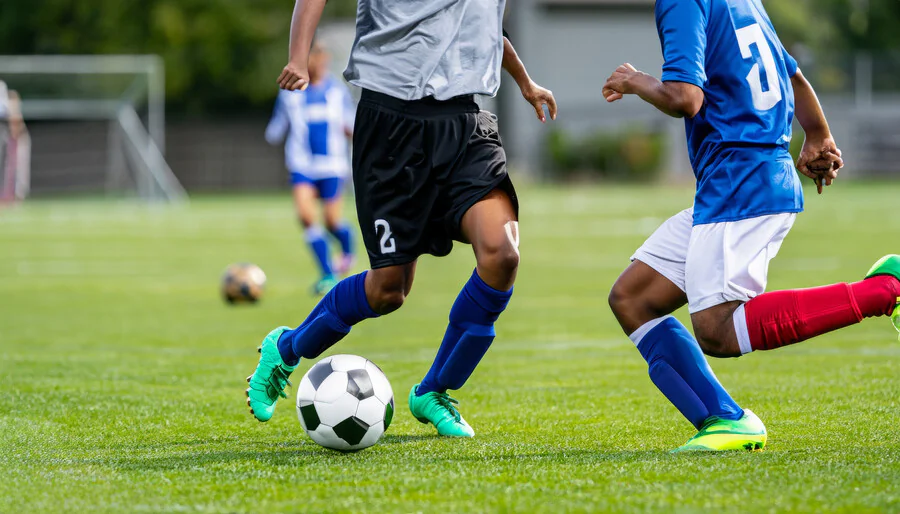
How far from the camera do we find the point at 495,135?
4941 millimetres

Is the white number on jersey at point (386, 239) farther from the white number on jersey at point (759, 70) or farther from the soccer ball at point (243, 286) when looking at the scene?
the soccer ball at point (243, 286)

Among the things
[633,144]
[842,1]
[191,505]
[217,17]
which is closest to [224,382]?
[191,505]

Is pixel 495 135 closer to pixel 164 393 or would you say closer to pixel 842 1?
pixel 164 393

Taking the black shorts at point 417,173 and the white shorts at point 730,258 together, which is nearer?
the white shorts at point 730,258

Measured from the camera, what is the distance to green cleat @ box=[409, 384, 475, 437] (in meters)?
4.82

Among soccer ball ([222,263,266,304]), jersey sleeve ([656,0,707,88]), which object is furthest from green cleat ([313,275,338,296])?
jersey sleeve ([656,0,707,88])

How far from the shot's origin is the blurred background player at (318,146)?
12320mm

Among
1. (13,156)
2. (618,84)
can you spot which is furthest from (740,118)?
(13,156)

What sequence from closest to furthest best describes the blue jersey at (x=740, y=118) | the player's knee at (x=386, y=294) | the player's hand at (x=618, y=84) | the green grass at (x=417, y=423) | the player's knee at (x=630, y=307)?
1. the green grass at (x=417, y=423)
2. the player's hand at (x=618, y=84)
3. the blue jersey at (x=740, y=118)
4. the player's knee at (x=630, y=307)
5. the player's knee at (x=386, y=294)

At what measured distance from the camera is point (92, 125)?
3400cm

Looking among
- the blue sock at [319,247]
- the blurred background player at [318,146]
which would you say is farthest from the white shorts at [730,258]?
the blurred background player at [318,146]

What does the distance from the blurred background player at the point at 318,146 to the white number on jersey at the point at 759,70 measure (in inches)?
308

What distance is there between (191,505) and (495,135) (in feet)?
6.83

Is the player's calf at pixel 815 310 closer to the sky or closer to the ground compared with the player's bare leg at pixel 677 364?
closer to the sky
